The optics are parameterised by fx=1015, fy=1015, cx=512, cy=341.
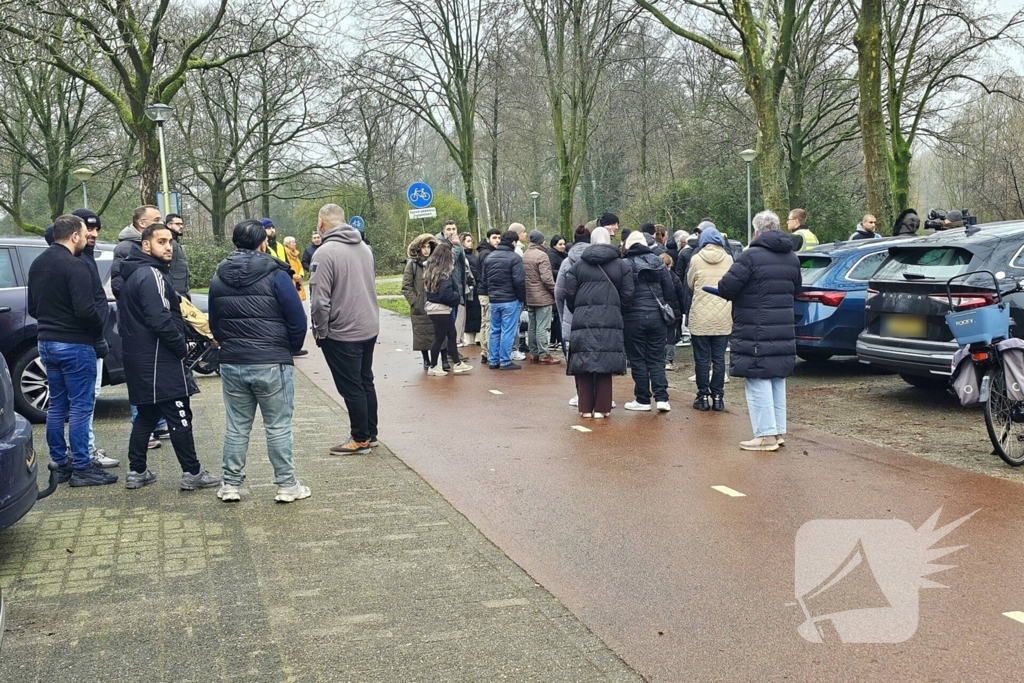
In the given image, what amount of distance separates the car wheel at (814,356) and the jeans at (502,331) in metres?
3.82

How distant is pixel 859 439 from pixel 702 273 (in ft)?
8.50

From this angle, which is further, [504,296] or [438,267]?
[504,296]

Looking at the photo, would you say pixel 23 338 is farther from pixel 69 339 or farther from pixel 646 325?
pixel 646 325

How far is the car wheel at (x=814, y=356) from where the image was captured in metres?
11.9

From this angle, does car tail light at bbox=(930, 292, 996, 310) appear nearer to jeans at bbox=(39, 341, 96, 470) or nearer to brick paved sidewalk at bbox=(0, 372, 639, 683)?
brick paved sidewalk at bbox=(0, 372, 639, 683)

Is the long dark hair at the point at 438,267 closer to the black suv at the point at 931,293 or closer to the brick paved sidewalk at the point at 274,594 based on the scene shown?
the black suv at the point at 931,293

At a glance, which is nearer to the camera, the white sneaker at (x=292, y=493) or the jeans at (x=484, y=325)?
the white sneaker at (x=292, y=493)

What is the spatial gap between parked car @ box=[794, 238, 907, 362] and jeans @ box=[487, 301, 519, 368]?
3945 mm

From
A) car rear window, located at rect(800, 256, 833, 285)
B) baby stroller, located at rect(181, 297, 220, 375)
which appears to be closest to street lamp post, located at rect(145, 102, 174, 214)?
baby stroller, located at rect(181, 297, 220, 375)

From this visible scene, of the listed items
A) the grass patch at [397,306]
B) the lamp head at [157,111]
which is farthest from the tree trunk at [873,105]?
the lamp head at [157,111]

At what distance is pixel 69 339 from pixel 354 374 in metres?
2.14

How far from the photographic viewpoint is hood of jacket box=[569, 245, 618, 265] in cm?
972

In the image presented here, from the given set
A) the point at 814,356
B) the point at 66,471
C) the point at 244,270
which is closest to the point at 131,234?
the point at 66,471

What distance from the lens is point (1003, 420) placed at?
7.23m
